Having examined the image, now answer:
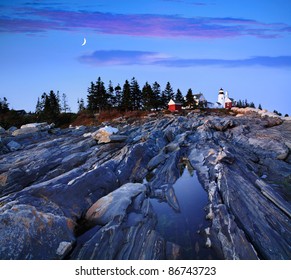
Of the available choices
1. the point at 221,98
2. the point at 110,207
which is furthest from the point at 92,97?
the point at 221,98

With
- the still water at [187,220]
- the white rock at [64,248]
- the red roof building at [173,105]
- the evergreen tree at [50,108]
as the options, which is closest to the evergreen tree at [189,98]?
the red roof building at [173,105]

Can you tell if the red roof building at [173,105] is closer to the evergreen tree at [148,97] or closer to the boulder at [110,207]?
the evergreen tree at [148,97]

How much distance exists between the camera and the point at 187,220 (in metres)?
10.8

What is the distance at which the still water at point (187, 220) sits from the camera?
28.0ft

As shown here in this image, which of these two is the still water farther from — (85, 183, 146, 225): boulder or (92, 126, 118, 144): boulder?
(92, 126, 118, 144): boulder

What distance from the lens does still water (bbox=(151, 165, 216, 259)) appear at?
336 inches

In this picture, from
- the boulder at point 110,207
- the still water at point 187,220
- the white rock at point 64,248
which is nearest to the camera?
the white rock at point 64,248

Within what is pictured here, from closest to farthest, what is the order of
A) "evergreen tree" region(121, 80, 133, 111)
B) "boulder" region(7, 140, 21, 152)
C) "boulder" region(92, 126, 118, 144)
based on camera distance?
"boulder" region(92, 126, 118, 144), "boulder" region(7, 140, 21, 152), "evergreen tree" region(121, 80, 133, 111)

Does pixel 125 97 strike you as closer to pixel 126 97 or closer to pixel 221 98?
pixel 126 97

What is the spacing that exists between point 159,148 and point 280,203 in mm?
14953

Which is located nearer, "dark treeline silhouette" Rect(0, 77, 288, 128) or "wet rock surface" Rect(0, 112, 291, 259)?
"wet rock surface" Rect(0, 112, 291, 259)

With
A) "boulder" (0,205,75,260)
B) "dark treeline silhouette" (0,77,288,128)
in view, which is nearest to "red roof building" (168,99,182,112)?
"dark treeline silhouette" (0,77,288,128)
